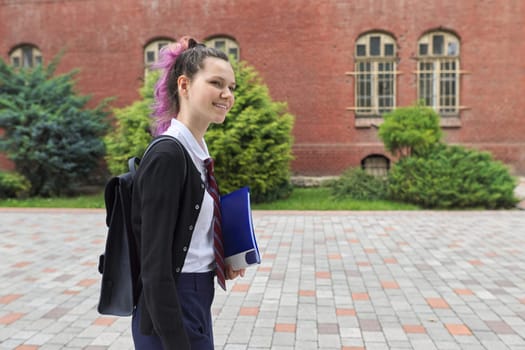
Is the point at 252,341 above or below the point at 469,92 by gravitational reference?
below

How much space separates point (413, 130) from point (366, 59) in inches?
204

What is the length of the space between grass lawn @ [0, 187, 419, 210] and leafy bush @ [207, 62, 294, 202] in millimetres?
630

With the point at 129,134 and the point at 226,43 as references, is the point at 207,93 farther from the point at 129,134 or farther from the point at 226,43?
the point at 226,43

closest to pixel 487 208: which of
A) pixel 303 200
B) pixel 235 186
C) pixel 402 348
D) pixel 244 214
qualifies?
pixel 303 200

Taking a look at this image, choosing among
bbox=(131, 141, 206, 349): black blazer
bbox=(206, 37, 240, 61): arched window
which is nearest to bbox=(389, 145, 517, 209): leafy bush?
bbox=(206, 37, 240, 61): arched window

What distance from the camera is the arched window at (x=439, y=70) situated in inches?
636

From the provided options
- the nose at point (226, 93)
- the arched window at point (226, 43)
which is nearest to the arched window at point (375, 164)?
the arched window at point (226, 43)

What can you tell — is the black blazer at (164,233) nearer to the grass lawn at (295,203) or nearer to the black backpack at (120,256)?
the black backpack at (120,256)

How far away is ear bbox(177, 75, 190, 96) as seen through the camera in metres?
1.94

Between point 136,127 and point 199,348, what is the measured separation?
35.7ft

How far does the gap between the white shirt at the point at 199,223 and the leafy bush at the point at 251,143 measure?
30.7ft

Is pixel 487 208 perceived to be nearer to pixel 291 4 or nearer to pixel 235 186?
pixel 235 186

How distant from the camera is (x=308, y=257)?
6930 millimetres

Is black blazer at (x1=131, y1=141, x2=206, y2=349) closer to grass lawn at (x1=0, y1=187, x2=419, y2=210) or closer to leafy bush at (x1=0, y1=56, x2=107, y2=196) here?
grass lawn at (x1=0, y1=187, x2=419, y2=210)
